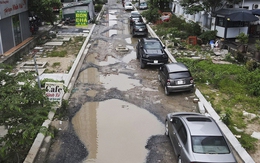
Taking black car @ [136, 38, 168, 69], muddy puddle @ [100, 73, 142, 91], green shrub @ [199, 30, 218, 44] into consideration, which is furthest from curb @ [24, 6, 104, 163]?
green shrub @ [199, 30, 218, 44]

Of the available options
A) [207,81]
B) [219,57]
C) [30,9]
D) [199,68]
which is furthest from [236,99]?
[30,9]

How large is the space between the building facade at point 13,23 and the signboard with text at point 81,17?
34.5 feet

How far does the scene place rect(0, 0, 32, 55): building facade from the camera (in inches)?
810

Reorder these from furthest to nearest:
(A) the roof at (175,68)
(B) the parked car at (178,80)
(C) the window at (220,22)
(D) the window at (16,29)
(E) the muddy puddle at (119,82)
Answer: (C) the window at (220,22)
(D) the window at (16,29)
(E) the muddy puddle at (119,82)
(A) the roof at (175,68)
(B) the parked car at (178,80)

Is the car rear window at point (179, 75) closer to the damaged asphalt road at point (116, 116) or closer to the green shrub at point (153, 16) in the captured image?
the damaged asphalt road at point (116, 116)

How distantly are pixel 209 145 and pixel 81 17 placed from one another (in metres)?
31.6

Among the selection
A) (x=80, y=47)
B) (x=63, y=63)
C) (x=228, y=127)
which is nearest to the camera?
(x=228, y=127)

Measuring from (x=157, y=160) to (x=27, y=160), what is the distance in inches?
160

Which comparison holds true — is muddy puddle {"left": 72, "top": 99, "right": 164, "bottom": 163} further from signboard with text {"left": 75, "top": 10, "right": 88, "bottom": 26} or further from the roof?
signboard with text {"left": 75, "top": 10, "right": 88, "bottom": 26}

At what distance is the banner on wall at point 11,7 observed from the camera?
20430mm

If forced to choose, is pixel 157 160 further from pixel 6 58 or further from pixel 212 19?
pixel 212 19

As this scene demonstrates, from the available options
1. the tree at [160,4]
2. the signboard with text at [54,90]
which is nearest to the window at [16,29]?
the signboard with text at [54,90]

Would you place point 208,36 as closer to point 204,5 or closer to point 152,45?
point 204,5

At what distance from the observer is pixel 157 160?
935 centimetres
